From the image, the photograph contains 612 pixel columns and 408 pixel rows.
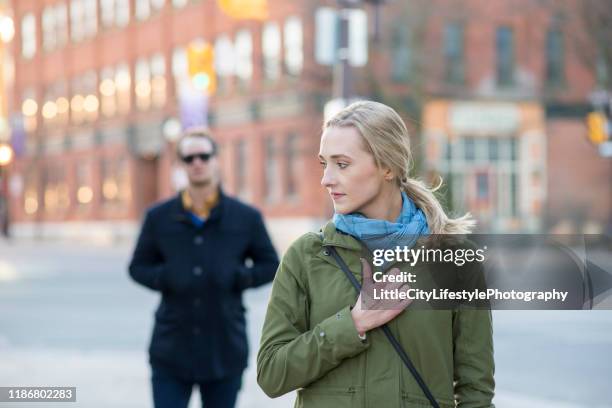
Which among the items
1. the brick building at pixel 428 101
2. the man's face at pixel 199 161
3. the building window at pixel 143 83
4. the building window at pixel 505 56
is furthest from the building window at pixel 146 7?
the man's face at pixel 199 161

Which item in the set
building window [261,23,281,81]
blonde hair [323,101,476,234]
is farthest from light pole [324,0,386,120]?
building window [261,23,281,81]

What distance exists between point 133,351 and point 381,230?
337 inches

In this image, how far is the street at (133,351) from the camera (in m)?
8.05

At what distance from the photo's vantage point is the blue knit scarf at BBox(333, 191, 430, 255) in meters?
2.60

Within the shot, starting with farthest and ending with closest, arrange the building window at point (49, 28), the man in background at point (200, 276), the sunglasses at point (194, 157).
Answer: the building window at point (49, 28) → the sunglasses at point (194, 157) → the man in background at point (200, 276)

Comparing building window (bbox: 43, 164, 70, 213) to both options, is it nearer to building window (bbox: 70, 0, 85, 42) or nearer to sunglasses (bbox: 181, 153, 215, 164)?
building window (bbox: 70, 0, 85, 42)

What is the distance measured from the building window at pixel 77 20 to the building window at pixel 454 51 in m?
23.1

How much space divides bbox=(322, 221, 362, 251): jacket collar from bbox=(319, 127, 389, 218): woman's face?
57mm

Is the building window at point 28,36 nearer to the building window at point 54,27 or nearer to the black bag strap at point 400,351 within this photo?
the building window at point 54,27

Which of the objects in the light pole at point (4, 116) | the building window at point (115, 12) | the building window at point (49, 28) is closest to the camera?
the building window at point (115, 12)

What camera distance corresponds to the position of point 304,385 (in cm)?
270

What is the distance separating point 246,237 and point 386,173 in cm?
264

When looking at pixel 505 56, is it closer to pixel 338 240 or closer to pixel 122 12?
pixel 122 12

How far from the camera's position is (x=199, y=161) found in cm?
540
